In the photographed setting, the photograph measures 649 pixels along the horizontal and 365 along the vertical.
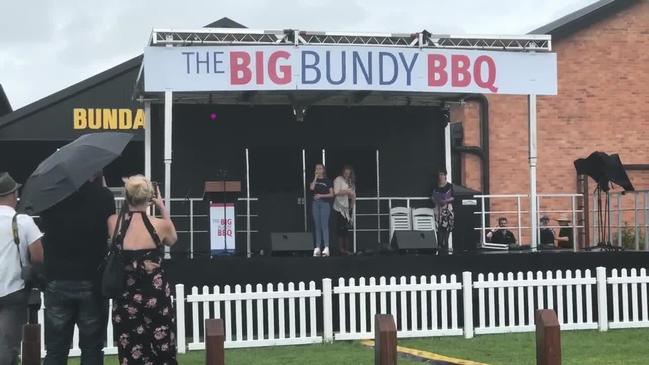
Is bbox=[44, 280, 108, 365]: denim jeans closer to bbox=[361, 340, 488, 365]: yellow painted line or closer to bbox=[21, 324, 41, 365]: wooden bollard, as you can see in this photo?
bbox=[21, 324, 41, 365]: wooden bollard

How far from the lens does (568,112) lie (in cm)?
2238

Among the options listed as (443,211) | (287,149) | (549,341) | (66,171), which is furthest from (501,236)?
(66,171)

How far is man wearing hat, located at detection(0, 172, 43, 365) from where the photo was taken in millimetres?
6383

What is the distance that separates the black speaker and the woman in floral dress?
24.8ft

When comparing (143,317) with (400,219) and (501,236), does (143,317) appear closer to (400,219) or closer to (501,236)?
(400,219)

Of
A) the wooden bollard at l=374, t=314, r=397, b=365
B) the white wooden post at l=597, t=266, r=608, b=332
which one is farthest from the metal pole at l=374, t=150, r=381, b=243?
the wooden bollard at l=374, t=314, r=397, b=365

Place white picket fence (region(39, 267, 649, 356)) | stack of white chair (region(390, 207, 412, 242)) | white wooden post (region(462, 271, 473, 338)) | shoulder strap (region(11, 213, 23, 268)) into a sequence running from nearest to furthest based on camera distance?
shoulder strap (region(11, 213, 23, 268)) → white picket fence (region(39, 267, 649, 356)) → white wooden post (region(462, 271, 473, 338)) → stack of white chair (region(390, 207, 412, 242))

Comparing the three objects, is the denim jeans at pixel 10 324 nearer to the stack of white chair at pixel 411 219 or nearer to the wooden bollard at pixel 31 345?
the wooden bollard at pixel 31 345

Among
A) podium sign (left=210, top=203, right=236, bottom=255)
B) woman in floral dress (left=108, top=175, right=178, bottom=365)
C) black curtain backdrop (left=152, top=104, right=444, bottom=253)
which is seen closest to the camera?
woman in floral dress (left=108, top=175, right=178, bottom=365)

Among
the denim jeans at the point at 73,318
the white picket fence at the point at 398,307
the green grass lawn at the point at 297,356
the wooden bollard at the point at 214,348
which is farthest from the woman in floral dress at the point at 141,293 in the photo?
the white picket fence at the point at 398,307

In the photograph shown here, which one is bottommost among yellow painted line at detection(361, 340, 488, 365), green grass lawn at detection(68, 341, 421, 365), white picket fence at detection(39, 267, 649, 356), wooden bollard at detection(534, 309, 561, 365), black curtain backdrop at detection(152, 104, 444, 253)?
green grass lawn at detection(68, 341, 421, 365)

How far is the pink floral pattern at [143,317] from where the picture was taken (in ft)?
20.3

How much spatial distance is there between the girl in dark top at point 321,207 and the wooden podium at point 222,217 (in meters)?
1.22

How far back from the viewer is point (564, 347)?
10516mm
